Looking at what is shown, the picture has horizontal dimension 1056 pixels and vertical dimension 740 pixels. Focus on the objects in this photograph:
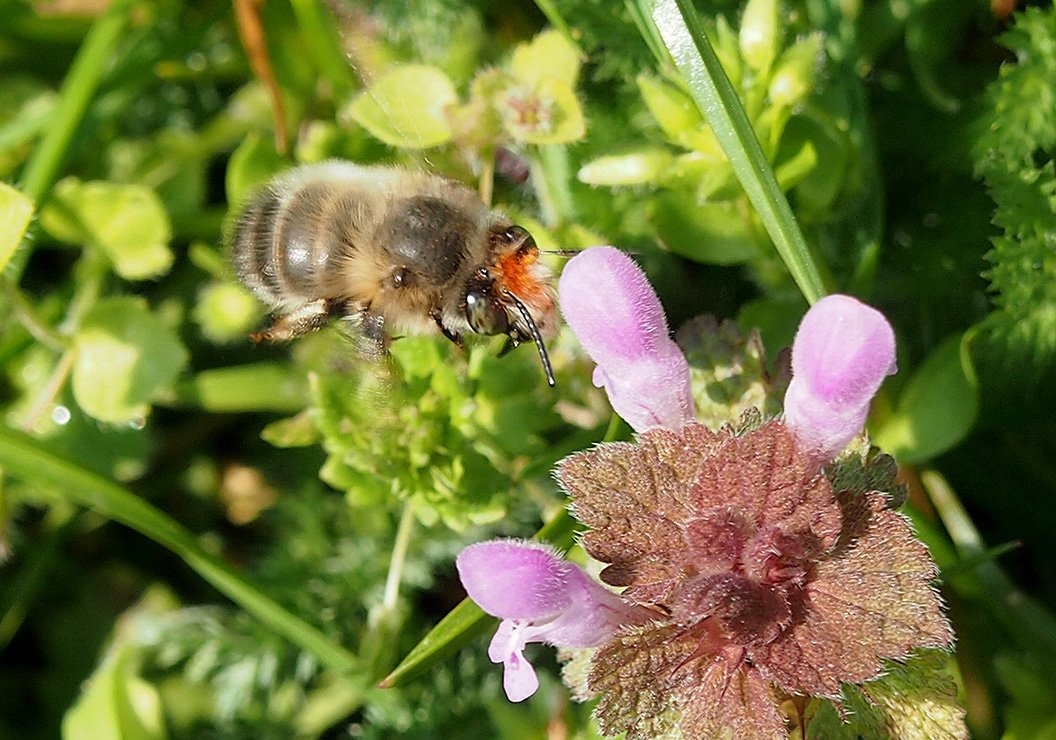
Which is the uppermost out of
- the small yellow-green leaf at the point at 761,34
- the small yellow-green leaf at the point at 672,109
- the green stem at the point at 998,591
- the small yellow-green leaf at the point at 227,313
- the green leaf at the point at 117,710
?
the small yellow-green leaf at the point at 761,34

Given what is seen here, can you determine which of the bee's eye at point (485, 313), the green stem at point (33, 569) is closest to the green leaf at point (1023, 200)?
the bee's eye at point (485, 313)

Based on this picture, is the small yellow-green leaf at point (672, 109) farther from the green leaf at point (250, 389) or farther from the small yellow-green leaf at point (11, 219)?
the green leaf at point (250, 389)

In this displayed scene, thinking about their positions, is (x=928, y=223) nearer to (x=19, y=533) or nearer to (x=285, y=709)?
(x=285, y=709)

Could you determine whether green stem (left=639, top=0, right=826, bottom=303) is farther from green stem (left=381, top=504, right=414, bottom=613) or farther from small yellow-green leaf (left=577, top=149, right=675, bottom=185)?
green stem (left=381, top=504, right=414, bottom=613)

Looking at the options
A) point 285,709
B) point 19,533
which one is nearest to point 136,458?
point 19,533

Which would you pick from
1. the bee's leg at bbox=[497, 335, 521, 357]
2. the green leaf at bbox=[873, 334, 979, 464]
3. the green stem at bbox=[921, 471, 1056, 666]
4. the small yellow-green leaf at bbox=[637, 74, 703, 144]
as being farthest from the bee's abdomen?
the green stem at bbox=[921, 471, 1056, 666]

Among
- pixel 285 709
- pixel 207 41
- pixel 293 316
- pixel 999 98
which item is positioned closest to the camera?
pixel 293 316

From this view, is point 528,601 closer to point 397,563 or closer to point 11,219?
point 397,563
